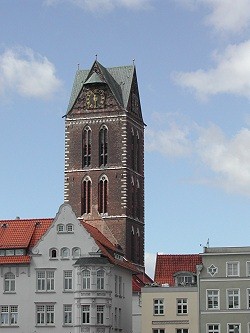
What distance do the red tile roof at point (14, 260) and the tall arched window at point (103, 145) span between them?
48.4 m

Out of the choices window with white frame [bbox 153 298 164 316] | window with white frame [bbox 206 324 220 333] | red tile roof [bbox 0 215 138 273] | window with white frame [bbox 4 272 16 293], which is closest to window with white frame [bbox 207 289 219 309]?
window with white frame [bbox 206 324 220 333]

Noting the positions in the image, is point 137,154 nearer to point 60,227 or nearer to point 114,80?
point 114,80

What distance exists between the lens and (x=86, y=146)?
527ft

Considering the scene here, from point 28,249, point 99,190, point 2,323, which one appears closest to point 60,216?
point 28,249

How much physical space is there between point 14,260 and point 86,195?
47.2 meters

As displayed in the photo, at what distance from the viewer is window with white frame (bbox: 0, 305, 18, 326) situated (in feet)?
365

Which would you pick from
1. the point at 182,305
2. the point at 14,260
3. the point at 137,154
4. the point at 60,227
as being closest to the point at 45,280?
the point at 14,260

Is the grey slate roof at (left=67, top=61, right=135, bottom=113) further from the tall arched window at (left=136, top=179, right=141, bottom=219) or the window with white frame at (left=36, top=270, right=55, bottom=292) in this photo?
the window with white frame at (left=36, top=270, right=55, bottom=292)

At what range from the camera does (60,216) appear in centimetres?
11219

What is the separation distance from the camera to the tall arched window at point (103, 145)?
15888cm

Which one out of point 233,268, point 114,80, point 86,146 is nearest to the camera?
point 233,268

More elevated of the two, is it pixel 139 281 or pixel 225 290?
pixel 139 281

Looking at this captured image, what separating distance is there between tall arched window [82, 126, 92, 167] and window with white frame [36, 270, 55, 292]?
1949 inches

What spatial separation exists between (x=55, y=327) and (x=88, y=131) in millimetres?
55473
